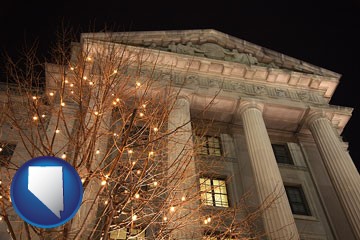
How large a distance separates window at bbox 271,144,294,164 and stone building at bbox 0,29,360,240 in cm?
7

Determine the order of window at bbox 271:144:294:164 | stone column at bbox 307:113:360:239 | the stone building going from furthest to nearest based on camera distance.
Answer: window at bbox 271:144:294:164 → the stone building → stone column at bbox 307:113:360:239

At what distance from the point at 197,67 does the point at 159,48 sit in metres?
3.01

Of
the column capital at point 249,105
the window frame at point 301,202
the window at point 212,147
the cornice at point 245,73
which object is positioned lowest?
the window frame at point 301,202

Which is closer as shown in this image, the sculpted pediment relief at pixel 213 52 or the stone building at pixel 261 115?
the stone building at pixel 261 115

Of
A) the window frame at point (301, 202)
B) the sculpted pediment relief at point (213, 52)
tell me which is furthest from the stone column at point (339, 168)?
the sculpted pediment relief at point (213, 52)

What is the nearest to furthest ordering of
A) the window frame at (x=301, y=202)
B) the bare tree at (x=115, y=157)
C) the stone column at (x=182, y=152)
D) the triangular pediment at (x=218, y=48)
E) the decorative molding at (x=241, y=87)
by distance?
the bare tree at (x=115, y=157)
the stone column at (x=182, y=152)
the window frame at (x=301, y=202)
the decorative molding at (x=241, y=87)
the triangular pediment at (x=218, y=48)

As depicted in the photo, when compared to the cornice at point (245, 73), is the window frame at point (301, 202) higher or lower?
lower

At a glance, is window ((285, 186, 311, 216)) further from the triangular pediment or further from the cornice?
the triangular pediment

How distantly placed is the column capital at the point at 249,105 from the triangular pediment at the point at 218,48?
3.42 metres

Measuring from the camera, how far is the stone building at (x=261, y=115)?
1964 cm

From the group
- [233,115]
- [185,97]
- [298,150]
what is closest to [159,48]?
[185,97]

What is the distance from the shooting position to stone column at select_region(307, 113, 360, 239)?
17.4 m

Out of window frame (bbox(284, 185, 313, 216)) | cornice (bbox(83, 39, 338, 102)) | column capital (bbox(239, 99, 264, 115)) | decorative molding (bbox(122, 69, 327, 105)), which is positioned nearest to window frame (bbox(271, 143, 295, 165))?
window frame (bbox(284, 185, 313, 216))

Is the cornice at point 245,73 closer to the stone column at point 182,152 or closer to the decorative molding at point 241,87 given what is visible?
the decorative molding at point 241,87
